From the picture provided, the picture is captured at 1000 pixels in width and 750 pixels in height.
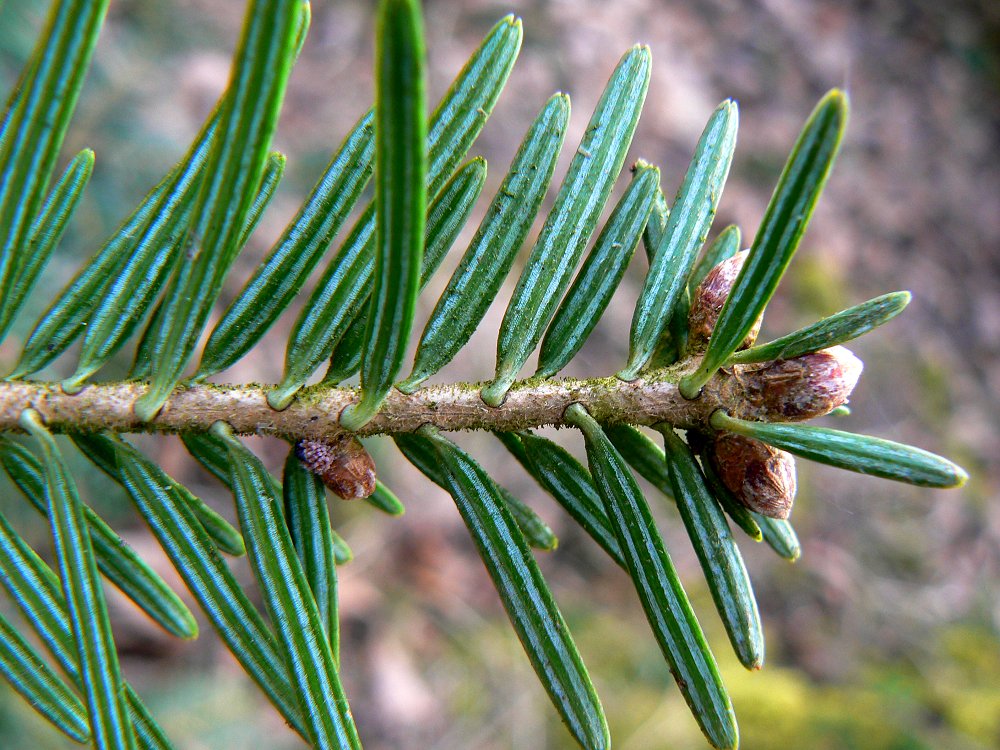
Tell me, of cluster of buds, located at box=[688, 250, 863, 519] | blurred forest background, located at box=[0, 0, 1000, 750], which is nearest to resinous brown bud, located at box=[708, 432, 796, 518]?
cluster of buds, located at box=[688, 250, 863, 519]

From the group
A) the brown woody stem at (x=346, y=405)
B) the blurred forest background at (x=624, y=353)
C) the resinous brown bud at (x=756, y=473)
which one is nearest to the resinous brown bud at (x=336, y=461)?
the brown woody stem at (x=346, y=405)

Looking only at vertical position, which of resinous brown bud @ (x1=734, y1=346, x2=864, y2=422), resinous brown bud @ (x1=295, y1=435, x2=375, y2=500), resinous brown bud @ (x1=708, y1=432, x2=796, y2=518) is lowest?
resinous brown bud @ (x1=295, y1=435, x2=375, y2=500)

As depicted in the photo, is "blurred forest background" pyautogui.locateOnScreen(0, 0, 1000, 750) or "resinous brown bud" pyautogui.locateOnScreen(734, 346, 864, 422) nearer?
"resinous brown bud" pyautogui.locateOnScreen(734, 346, 864, 422)

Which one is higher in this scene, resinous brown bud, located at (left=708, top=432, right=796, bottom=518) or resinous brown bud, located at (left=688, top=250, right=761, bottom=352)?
resinous brown bud, located at (left=688, top=250, right=761, bottom=352)

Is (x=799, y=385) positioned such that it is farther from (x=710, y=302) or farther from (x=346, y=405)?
(x=346, y=405)

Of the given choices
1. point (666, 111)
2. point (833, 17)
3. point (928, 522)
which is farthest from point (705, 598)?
point (833, 17)

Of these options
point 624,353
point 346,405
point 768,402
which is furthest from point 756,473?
point 624,353

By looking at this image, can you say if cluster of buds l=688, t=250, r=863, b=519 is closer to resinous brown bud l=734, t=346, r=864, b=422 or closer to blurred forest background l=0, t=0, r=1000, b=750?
resinous brown bud l=734, t=346, r=864, b=422
